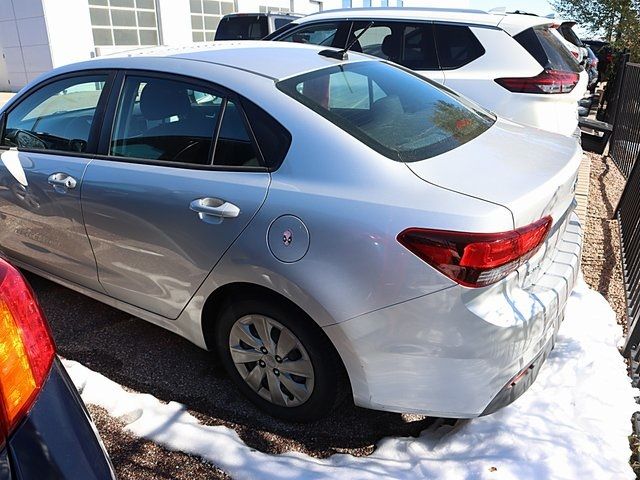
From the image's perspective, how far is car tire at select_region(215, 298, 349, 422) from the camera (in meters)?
2.32

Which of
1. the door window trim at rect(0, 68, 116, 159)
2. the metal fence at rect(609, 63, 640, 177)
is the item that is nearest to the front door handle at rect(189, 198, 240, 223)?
the door window trim at rect(0, 68, 116, 159)

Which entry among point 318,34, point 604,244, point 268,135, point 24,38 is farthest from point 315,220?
point 24,38

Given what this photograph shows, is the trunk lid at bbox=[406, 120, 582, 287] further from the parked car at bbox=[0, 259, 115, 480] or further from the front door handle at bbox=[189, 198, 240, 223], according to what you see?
the parked car at bbox=[0, 259, 115, 480]

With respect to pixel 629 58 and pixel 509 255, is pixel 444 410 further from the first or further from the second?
pixel 629 58

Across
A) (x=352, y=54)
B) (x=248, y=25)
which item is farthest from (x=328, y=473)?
(x=248, y=25)

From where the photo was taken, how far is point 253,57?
285cm

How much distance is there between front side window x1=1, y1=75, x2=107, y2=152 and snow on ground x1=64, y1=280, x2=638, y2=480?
133 cm

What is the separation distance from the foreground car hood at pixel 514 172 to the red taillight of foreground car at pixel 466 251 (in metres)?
0.10

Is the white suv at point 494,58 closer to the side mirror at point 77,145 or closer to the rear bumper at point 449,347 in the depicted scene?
the side mirror at point 77,145

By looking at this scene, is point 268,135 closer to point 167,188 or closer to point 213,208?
point 213,208

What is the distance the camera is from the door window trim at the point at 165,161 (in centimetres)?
245

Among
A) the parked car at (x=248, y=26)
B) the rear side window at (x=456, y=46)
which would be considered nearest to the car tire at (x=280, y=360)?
the rear side window at (x=456, y=46)

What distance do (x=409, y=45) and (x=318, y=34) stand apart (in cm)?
123

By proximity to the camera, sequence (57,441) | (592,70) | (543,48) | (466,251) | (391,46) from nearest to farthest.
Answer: (57,441), (466,251), (543,48), (391,46), (592,70)
